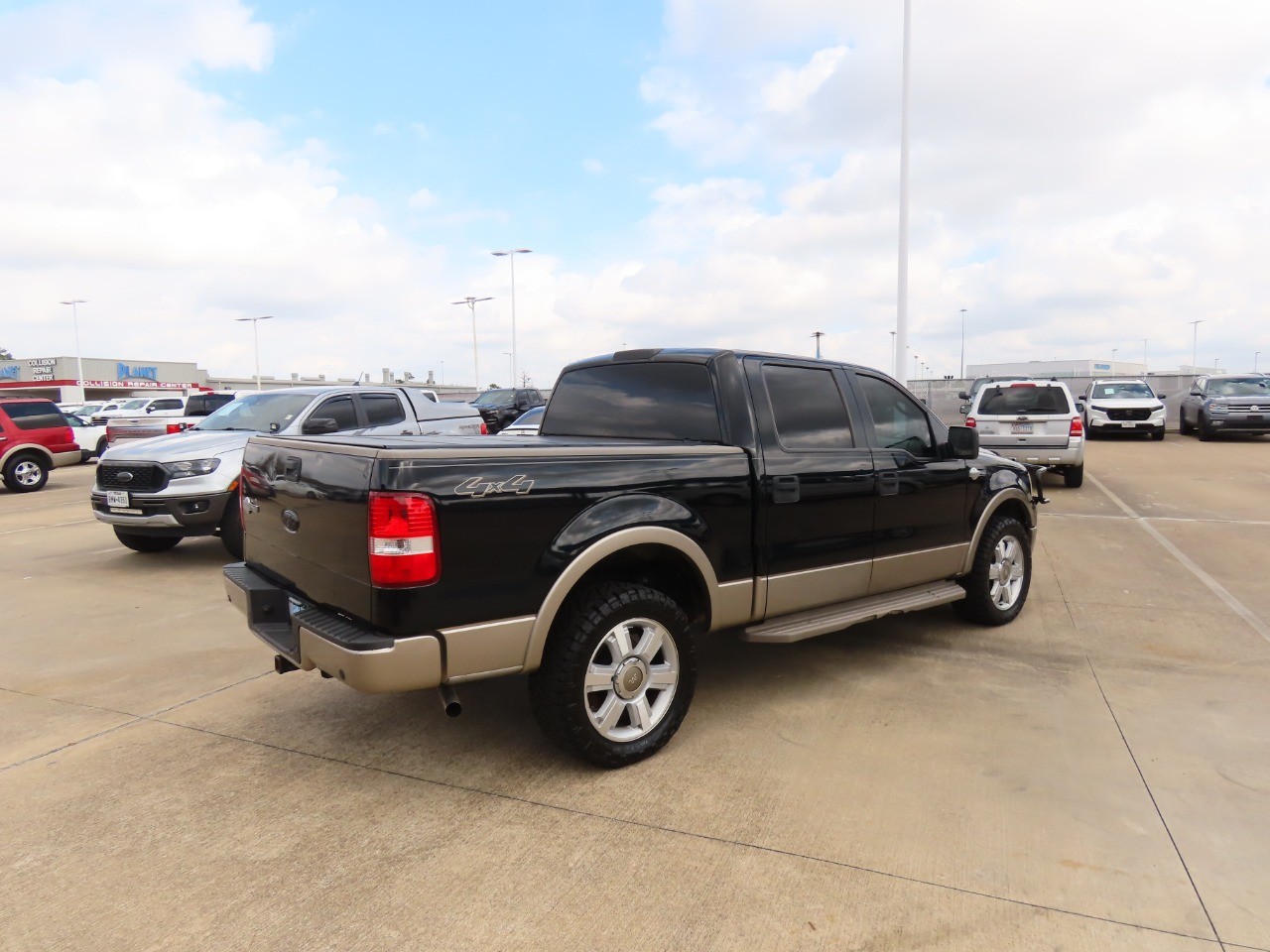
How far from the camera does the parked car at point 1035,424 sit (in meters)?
11.9

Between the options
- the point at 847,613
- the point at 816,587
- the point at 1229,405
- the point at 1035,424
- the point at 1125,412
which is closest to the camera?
the point at 816,587

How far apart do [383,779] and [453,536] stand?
1230 millimetres

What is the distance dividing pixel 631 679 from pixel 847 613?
1.46 meters

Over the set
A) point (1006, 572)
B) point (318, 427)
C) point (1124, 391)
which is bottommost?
point (1006, 572)

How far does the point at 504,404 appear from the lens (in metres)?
29.2

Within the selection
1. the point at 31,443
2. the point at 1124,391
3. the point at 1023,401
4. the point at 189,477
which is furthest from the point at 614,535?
the point at 1124,391

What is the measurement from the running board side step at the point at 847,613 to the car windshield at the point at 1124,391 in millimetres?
19047

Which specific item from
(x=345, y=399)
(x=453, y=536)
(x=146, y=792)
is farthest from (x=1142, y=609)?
(x=345, y=399)

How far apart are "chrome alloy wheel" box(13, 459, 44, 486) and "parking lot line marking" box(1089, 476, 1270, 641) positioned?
17376 mm

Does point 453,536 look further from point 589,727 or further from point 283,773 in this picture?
point 283,773

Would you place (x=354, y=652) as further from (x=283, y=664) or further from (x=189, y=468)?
(x=189, y=468)

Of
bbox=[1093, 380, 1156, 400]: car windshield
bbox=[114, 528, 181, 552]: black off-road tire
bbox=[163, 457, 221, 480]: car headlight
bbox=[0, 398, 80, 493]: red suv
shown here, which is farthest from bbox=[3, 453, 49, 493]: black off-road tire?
bbox=[1093, 380, 1156, 400]: car windshield

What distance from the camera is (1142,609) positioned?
5855mm

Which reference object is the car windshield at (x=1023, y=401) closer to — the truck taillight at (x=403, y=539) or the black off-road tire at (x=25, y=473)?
the truck taillight at (x=403, y=539)
